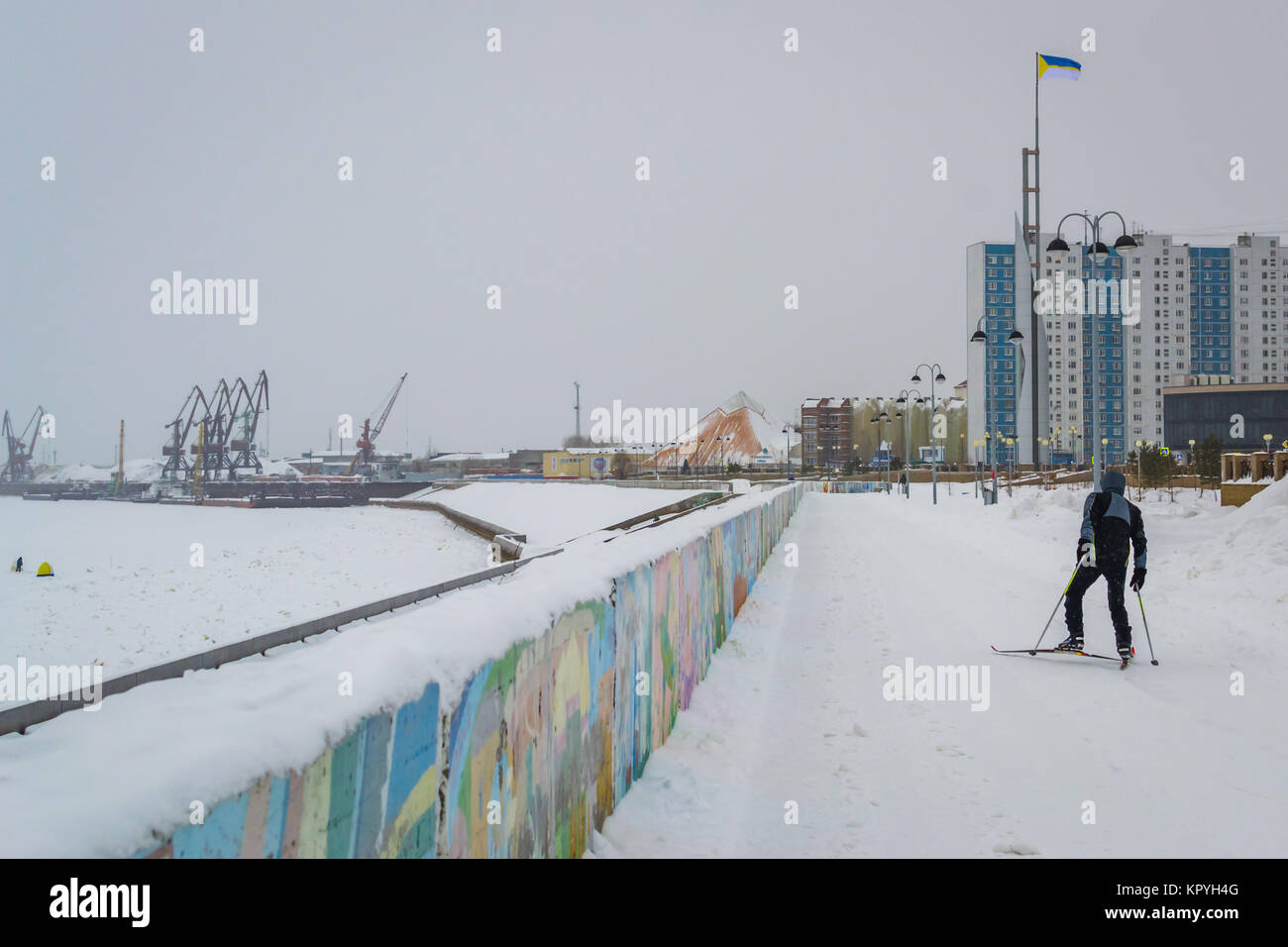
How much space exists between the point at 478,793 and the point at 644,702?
108 inches

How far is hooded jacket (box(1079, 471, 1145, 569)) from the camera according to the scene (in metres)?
8.16

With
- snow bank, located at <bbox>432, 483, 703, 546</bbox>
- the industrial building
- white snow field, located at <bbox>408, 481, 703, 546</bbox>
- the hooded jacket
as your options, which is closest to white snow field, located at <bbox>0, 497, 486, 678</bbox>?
white snow field, located at <bbox>408, 481, 703, 546</bbox>

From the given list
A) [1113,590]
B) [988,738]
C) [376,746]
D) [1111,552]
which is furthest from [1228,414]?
[376,746]

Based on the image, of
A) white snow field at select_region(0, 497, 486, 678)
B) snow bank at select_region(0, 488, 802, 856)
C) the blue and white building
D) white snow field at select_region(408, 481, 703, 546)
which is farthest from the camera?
the blue and white building

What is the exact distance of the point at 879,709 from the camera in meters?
6.81

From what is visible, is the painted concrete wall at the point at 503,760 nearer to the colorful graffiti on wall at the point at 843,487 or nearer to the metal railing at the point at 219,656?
the metal railing at the point at 219,656

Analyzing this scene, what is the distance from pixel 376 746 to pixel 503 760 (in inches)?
37.6

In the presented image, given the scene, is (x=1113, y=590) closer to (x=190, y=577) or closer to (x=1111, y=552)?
(x=1111, y=552)

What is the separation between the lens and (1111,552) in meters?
8.20

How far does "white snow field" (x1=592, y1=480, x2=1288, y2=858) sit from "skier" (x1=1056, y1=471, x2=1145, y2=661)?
354 millimetres

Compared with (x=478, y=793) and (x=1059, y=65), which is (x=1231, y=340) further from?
(x=478, y=793)

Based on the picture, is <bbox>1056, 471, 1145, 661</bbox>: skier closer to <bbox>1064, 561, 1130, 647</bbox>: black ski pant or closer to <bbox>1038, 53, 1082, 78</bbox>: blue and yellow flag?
<bbox>1064, 561, 1130, 647</bbox>: black ski pant

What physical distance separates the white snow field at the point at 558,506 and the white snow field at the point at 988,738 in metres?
33.9
